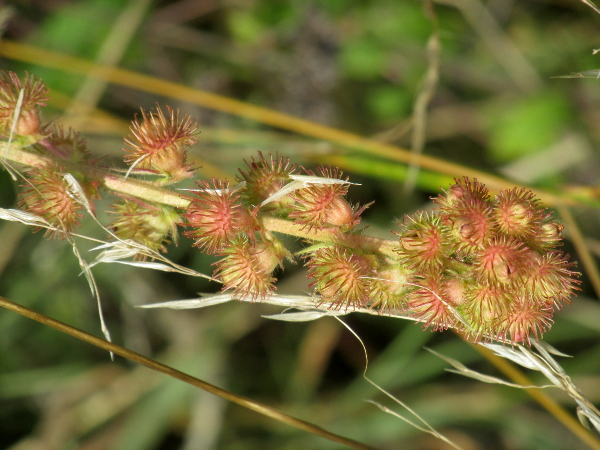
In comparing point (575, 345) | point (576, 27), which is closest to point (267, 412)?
point (575, 345)

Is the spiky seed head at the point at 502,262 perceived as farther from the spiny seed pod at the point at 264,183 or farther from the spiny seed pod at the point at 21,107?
the spiny seed pod at the point at 21,107

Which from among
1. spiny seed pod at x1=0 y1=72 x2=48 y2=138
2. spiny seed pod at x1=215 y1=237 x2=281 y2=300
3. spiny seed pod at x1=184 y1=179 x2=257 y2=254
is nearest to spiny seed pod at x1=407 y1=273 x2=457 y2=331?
spiny seed pod at x1=215 y1=237 x2=281 y2=300

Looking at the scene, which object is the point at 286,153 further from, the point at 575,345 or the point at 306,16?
the point at 575,345

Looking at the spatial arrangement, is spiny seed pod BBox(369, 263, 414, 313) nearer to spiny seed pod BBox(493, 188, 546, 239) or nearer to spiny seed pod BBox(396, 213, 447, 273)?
spiny seed pod BBox(396, 213, 447, 273)

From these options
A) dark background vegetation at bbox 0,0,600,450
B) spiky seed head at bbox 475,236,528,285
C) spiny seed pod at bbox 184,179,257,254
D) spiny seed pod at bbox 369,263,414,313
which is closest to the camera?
spiky seed head at bbox 475,236,528,285

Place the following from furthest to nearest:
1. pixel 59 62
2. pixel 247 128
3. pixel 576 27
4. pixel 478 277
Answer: pixel 576 27 < pixel 247 128 < pixel 59 62 < pixel 478 277
